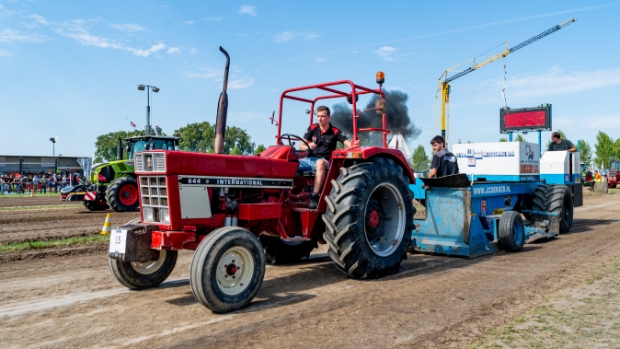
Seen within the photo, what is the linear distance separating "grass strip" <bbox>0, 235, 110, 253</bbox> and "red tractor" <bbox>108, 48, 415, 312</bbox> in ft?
13.0

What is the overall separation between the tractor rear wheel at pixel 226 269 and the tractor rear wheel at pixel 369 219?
1.15 metres

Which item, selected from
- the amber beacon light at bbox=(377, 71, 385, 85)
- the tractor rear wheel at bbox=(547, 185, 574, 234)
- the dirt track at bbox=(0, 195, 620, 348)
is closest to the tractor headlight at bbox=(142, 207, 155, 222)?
the dirt track at bbox=(0, 195, 620, 348)

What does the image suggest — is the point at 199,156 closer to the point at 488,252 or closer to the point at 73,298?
the point at 73,298

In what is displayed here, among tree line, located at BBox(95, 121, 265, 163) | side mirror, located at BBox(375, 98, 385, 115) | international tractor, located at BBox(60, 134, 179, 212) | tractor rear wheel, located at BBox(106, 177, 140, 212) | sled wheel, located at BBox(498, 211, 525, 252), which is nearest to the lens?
side mirror, located at BBox(375, 98, 385, 115)

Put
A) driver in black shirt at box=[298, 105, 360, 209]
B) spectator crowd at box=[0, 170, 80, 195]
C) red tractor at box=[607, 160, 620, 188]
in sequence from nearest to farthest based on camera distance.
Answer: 1. driver in black shirt at box=[298, 105, 360, 209]
2. spectator crowd at box=[0, 170, 80, 195]
3. red tractor at box=[607, 160, 620, 188]

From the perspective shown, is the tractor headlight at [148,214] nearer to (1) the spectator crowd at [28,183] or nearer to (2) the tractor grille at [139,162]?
(2) the tractor grille at [139,162]

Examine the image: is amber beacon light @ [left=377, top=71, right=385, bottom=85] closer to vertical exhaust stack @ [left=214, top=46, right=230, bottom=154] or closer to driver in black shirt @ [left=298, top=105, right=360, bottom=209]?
driver in black shirt @ [left=298, top=105, right=360, bottom=209]

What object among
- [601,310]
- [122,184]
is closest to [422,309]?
[601,310]

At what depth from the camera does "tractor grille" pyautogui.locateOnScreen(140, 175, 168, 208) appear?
15.6 ft

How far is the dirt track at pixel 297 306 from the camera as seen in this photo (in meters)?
3.75

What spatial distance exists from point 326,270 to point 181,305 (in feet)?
7.28

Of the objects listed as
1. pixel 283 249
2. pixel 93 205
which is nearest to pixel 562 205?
pixel 283 249

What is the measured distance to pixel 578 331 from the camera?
3.83m

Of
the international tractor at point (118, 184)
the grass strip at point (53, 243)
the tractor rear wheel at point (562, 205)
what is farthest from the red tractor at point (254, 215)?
the international tractor at point (118, 184)
